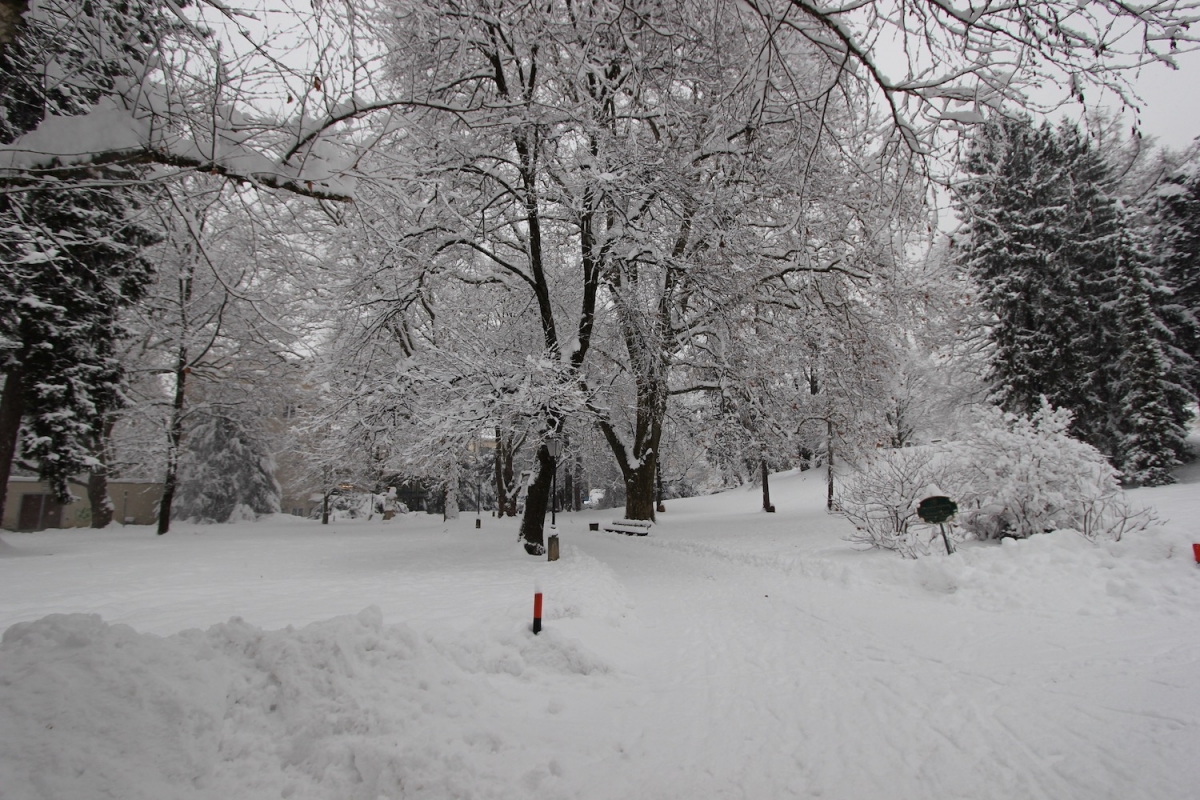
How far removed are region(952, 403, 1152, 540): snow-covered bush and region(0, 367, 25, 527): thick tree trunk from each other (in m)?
23.1

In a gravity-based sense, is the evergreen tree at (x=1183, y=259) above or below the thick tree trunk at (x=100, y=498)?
above

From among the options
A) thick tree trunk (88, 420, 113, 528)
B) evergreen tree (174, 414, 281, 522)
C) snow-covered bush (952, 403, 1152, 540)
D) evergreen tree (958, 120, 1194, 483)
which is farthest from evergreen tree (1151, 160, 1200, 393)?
thick tree trunk (88, 420, 113, 528)

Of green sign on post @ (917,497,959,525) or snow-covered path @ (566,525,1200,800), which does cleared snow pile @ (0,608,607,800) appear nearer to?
snow-covered path @ (566,525,1200,800)

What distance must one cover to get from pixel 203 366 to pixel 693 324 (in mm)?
19718

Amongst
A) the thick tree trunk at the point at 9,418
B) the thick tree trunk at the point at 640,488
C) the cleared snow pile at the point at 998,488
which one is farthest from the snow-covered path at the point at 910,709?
the thick tree trunk at the point at 9,418

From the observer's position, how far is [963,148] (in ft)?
15.5

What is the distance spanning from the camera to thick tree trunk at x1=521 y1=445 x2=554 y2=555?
13.8 meters

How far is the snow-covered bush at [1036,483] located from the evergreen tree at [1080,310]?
11.2 m

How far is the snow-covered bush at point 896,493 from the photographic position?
11906mm

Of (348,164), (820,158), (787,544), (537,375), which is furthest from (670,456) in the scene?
(348,164)

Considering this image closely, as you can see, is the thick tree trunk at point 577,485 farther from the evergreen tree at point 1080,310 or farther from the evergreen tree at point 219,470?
the evergreen tree at point 1080,310

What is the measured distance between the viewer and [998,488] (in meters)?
10.8

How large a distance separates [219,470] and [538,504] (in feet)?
76.6

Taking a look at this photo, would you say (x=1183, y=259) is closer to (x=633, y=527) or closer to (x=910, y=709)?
(x=633, y=527)
